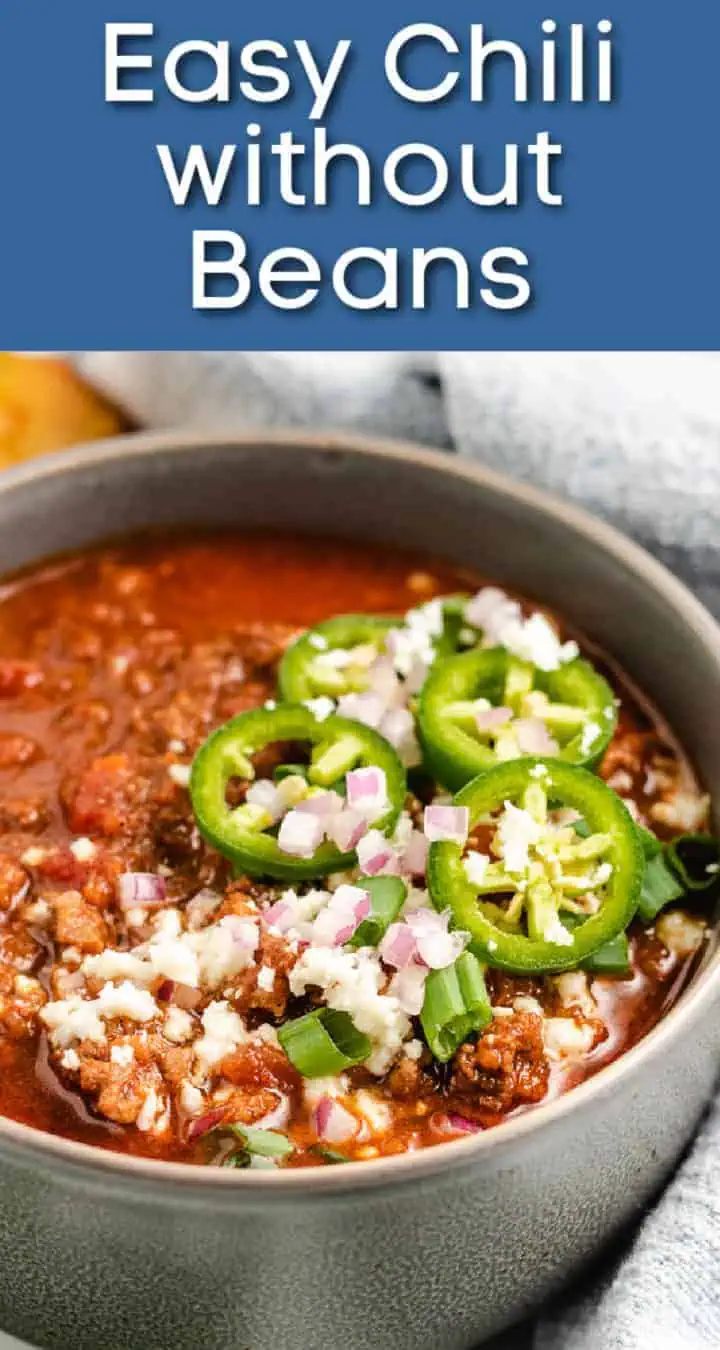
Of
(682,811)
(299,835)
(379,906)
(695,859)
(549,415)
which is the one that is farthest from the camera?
(549,415)

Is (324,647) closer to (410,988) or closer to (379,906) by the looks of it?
(379,906)

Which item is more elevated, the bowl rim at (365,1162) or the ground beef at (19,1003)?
the bowl rim at (365,1162)

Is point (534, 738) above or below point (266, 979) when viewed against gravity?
above

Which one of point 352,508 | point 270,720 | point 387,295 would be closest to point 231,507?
point 352,508

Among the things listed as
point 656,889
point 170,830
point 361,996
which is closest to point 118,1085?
point 361,996

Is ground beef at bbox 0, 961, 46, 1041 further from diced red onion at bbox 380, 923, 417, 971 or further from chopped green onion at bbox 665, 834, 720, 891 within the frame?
chopped green onion at bbox 665, 834, 720, 891

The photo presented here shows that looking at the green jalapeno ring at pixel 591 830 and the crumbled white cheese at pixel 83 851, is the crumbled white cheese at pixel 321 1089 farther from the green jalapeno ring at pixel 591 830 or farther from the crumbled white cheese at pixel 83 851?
the crumbled white cheese at pixel 83 851

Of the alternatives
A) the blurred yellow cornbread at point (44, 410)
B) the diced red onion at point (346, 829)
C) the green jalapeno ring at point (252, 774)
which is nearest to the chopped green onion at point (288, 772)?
the green jalapeno ring at point (252, 774)

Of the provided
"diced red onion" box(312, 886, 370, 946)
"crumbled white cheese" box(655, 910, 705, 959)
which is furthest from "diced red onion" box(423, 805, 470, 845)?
"crumbled white cheese" box(655, 910, 705, 959)
